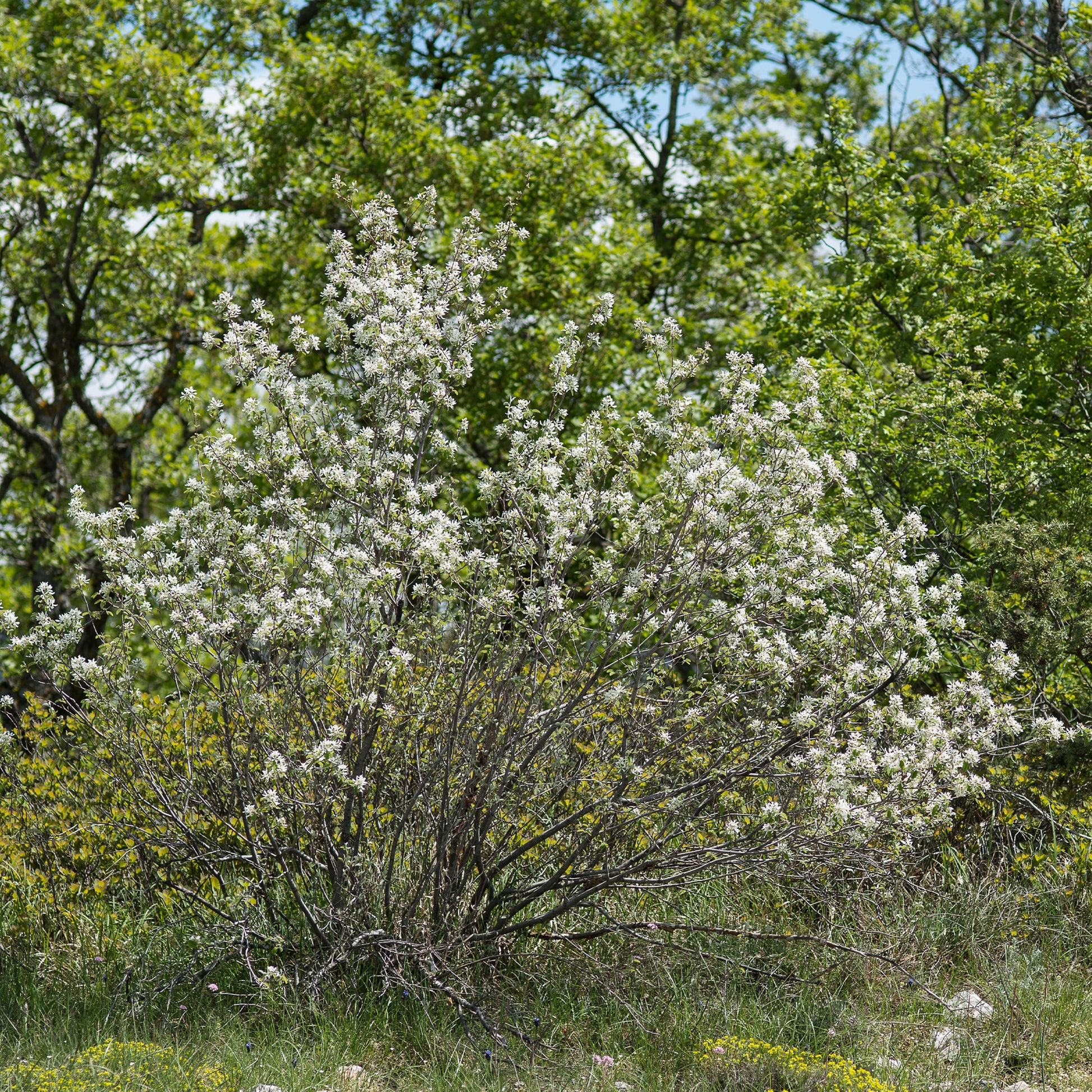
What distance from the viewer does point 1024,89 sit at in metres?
9.45

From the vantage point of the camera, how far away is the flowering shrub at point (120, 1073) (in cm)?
373

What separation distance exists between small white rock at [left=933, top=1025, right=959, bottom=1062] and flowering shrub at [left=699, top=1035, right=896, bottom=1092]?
0.41 metres

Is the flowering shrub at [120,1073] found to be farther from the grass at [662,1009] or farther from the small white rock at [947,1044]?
the small white rock at [947,1044]

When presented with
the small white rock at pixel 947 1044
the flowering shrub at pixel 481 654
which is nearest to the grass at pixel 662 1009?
the small white rock at pixel 947 1044

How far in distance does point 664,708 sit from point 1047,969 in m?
1.96

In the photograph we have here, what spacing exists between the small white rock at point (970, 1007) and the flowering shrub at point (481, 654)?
655mm

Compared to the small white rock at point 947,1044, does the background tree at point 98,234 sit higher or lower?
higher

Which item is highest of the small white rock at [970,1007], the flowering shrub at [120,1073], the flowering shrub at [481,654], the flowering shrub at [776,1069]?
the flowering shrub at [481,654]

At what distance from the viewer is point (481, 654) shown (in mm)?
4910

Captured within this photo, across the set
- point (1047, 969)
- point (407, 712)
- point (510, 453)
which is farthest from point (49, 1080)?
point (1047, 969)

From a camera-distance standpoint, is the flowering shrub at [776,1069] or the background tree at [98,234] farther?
the background tree at [98,234]

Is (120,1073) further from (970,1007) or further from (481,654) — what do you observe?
(970,1007)

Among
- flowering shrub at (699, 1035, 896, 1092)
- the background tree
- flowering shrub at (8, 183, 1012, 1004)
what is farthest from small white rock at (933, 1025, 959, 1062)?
the background tree

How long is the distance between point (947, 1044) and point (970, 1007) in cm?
27
